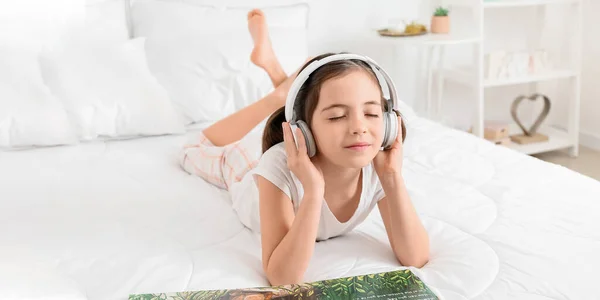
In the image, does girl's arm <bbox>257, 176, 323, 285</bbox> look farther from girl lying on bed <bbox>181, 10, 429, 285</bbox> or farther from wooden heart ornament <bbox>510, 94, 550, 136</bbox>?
wooden heart ornament <bbox>510, 94, 550, 136</bbox>

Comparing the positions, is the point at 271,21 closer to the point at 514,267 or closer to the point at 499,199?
the point at 499,199

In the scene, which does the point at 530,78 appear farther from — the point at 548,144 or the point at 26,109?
the point at 26,109

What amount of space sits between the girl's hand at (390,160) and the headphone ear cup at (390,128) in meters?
0.02

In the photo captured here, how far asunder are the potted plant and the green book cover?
1.88 m

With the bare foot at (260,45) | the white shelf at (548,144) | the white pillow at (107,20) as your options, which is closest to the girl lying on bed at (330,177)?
the bare foot at (260,45)

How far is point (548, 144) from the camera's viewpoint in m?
3.19

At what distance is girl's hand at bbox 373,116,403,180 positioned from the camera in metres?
1.28

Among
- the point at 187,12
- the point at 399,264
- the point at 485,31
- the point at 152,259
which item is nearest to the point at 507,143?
the point at 485,31

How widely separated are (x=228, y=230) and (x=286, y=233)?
0.86 feet

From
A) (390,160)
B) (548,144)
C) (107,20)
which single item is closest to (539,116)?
(548,144)

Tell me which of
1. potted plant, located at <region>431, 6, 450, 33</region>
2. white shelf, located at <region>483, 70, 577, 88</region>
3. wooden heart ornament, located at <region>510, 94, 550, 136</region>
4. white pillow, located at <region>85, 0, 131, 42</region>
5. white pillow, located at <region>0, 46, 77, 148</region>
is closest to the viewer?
white pillow, located at <region>0, 46, 77, 148</region>

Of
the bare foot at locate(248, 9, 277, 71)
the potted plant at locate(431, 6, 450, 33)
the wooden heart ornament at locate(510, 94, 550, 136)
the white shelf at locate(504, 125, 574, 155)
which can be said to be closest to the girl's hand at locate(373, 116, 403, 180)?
the bare foot at locate(248, 9, 277, 71)

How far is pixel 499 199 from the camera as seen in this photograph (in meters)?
1.58

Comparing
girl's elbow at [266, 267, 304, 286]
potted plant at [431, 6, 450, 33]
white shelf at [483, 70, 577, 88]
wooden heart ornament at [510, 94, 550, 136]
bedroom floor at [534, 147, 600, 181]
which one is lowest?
bedroom floor at [534, 147, 600, 181]
